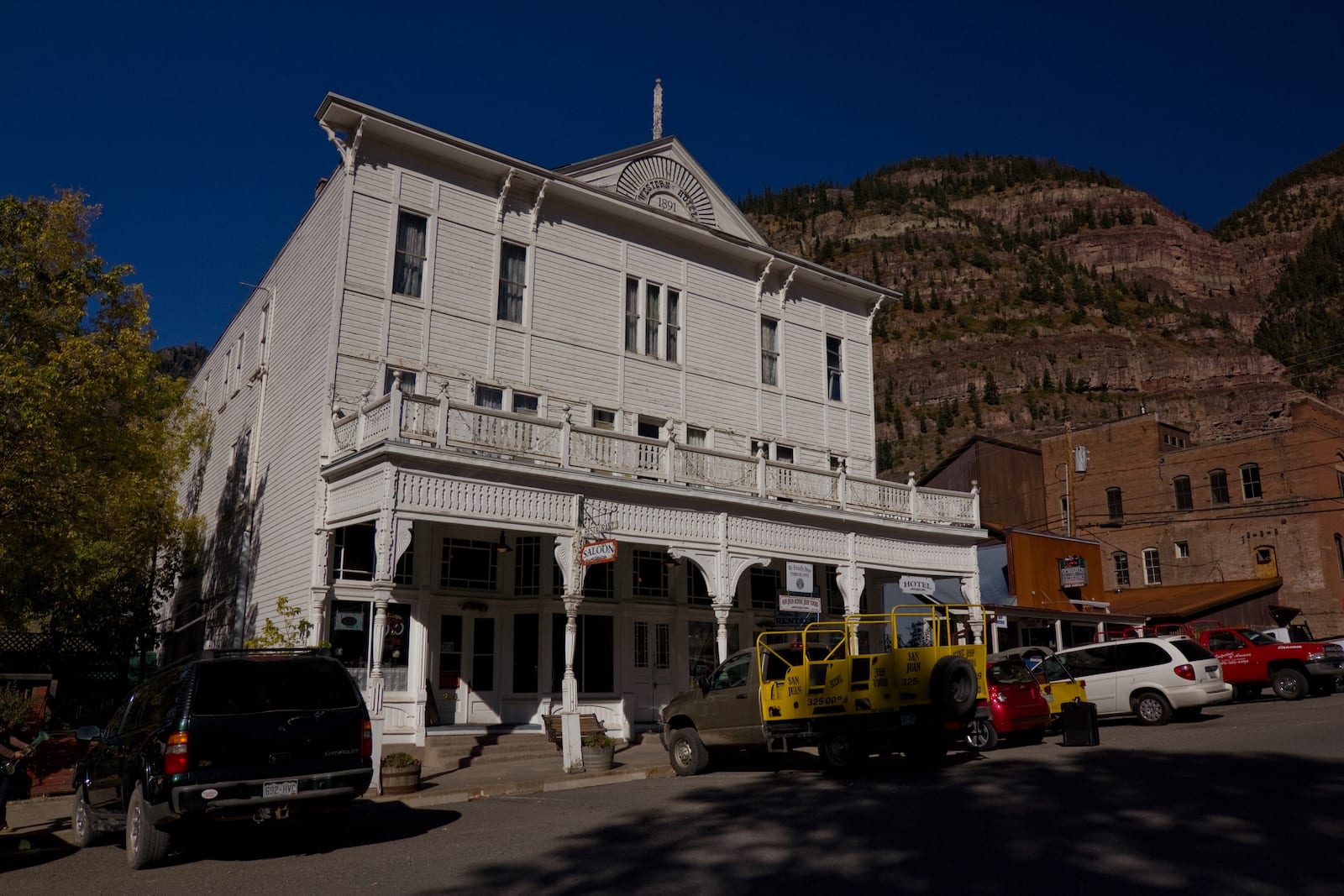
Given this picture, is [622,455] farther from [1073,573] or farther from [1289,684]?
[1073,573]

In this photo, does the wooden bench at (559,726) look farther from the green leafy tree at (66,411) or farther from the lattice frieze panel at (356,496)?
the green leafy tree at (66,411)

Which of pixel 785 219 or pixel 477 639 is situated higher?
pixel 785 219

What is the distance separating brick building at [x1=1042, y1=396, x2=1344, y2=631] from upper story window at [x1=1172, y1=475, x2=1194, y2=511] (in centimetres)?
5

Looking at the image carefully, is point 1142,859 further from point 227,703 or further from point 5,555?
point 5,555

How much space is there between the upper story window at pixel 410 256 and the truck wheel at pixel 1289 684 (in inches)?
839

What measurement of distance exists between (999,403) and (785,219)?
2476 inches

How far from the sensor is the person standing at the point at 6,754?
9375 millimetres

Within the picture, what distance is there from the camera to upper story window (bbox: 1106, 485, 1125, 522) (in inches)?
2089

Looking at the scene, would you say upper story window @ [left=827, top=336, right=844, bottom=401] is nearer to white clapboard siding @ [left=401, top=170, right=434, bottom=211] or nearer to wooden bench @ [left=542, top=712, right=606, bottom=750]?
wooden bench @ [left=542, top=712, right=606, bottom=750]

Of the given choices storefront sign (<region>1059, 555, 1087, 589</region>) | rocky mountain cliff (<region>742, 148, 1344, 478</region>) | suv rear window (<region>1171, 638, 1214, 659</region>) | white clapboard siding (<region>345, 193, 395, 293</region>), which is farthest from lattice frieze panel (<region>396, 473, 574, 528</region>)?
rocky mountain cliff (<region>742, 148, 1344, 478</region>)

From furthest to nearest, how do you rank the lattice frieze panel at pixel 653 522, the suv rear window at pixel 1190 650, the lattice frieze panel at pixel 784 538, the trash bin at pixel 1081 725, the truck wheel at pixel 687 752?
the lattice frieze panel at pixel 784 538
the suv rear window at pixel 1190 650
the lattice frieze panel at pixel 653 522
the trash bin at pixel 1081 725
the truck wheel at pixel 687 752

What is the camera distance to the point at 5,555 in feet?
56.9

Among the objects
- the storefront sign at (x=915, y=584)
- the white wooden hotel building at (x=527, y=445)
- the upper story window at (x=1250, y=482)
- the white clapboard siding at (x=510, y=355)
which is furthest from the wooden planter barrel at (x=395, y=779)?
the upper story window at (x=1250, y=482)

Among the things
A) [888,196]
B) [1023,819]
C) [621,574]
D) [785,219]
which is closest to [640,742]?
[621,574]
